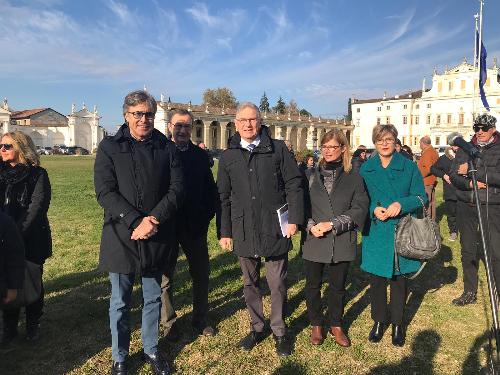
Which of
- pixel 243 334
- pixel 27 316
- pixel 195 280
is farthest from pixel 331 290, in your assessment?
pixel 27 316

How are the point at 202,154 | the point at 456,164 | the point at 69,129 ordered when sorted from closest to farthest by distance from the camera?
the point at 202,154 < the point at 456,164 < the point at 69,129

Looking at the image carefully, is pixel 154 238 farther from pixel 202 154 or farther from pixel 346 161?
pixel 346 161

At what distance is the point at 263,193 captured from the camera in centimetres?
357

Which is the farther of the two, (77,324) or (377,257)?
(77,324)

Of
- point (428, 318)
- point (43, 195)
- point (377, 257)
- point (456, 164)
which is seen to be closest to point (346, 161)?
point (377, 257)

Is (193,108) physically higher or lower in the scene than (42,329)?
higher

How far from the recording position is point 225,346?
3896 mm

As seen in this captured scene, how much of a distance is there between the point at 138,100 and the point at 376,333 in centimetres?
311

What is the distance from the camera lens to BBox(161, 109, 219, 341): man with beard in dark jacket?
3.93 meters

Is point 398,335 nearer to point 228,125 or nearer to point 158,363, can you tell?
point 158,363

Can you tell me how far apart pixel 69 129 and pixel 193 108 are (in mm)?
26985

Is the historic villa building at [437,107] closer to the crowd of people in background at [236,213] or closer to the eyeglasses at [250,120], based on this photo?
the crowd of people in background at [236,213]

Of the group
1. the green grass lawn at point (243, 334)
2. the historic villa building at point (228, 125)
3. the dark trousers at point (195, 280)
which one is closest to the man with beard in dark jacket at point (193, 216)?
the dark trousers at point (195, 280)

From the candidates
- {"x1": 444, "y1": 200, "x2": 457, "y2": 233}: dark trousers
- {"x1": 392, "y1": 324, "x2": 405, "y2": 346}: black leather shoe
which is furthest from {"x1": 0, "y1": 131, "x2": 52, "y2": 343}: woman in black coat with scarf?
{"x1": 444, "y1": 200, "x2": 457, "y2": 233}: dark trousers
